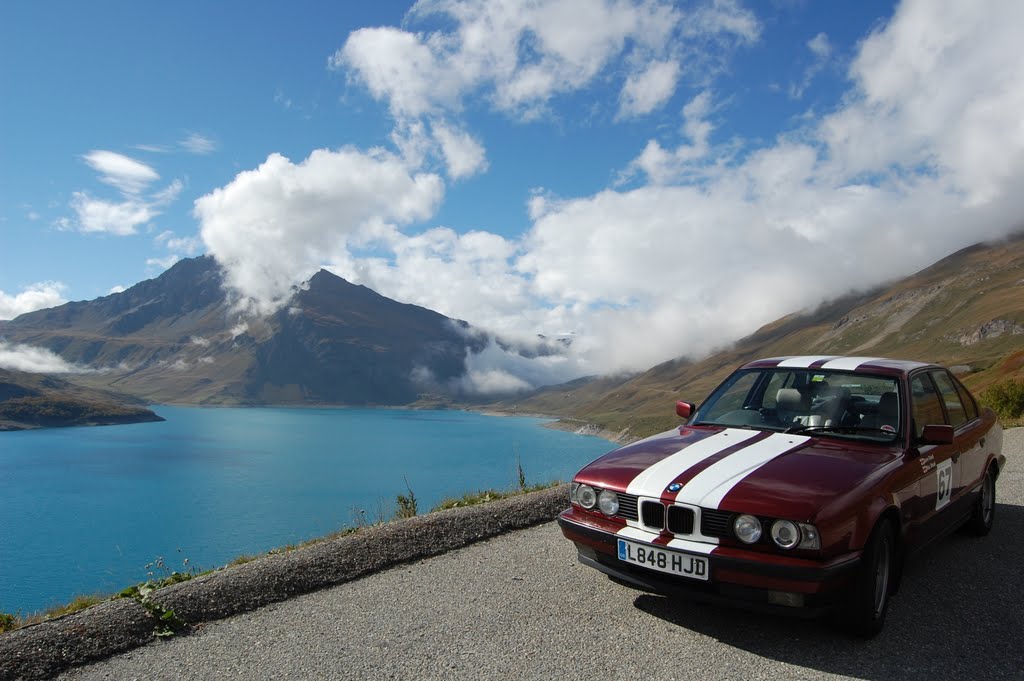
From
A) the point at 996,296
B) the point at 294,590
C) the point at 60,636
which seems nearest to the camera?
the point at 60,636

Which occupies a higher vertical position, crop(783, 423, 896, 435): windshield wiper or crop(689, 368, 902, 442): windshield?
crop(689, 368, 902, 442): windshield

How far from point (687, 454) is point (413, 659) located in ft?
8.07

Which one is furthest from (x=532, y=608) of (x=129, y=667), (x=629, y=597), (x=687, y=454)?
(x=129, y=667)

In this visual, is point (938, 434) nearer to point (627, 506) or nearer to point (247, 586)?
point (627, 506)

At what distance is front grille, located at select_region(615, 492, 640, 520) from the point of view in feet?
14.6

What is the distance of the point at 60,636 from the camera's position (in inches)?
165

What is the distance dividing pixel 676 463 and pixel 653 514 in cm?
51

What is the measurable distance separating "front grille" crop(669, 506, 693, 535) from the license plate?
15cm

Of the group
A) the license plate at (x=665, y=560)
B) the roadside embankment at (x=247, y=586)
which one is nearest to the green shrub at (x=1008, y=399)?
the roadside embankment at (x=247, y=586)

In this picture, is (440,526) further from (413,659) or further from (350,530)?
(413,659)

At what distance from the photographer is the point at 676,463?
15.3 feet

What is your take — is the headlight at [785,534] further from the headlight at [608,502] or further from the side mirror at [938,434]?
the side mirror at [938,434]

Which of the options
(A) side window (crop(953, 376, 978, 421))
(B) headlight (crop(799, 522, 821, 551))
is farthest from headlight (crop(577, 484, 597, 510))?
(A) side window (crop(953, 376, 978, 421))

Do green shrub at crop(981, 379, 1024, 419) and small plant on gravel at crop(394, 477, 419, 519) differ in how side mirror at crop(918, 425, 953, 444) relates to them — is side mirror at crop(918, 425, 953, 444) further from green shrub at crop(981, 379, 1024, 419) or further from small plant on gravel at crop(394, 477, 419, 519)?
→ green shrub at crop(981, 379, 1024, 419)
